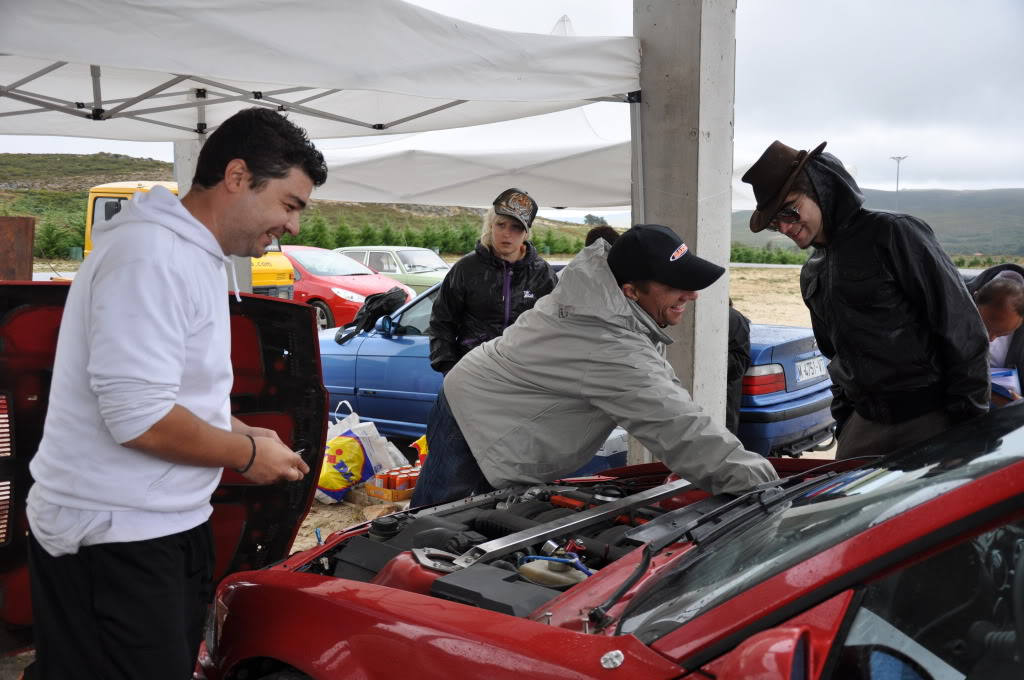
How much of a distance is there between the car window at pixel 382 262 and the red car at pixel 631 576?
586 inches

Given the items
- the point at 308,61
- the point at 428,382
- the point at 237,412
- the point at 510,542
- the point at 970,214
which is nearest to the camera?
the point at 510,542

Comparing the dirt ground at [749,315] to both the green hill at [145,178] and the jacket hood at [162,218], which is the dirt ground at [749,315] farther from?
the green hill at [145,178]

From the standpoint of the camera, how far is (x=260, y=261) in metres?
13.7

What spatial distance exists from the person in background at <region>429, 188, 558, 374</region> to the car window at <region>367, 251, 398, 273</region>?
13027 mm

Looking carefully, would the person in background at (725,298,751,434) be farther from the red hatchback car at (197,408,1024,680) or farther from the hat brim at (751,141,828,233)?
the red hatchback car at (197,408,1024,680)

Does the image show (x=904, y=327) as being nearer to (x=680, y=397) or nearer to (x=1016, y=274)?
(x=680, y=397)

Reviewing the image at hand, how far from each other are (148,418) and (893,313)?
7.29ft

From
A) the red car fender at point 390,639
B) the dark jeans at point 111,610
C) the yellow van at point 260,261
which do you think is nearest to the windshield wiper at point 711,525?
the red car fender at point 390,639

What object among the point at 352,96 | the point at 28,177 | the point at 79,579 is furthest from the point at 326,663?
the point at 28,177

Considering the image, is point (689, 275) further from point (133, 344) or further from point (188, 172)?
point (188, 172)

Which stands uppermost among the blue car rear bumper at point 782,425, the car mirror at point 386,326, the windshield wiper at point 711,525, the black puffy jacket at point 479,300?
the black puffy jacket at point 479,300

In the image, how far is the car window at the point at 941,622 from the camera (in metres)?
1.21

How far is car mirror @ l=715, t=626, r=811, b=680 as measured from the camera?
112cm

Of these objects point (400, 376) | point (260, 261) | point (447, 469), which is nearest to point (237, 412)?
point (447, 469)
